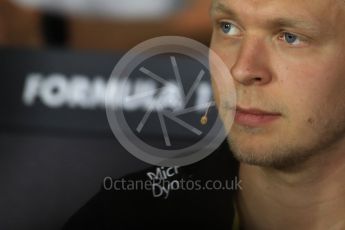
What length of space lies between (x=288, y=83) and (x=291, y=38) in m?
0.05

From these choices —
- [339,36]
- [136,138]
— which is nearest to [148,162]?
[136,138]

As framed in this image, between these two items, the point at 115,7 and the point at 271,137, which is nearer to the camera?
the point at 271,137

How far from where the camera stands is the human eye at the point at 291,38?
2.18ft

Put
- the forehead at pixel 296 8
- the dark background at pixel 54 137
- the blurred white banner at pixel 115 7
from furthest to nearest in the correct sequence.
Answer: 1. the blurred white banner at pixel 115 7
2. the dark background at pixel 54 137
3. the forehead at pixel 296 8

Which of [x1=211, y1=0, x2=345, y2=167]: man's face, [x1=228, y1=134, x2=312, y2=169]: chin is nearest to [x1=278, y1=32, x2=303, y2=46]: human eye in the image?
[x1=211, y1=0, x2=345, y2=167]: man's face

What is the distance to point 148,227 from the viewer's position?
2.41 ft

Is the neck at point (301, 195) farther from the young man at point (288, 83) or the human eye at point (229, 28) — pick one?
the human eye at point (229, 28)

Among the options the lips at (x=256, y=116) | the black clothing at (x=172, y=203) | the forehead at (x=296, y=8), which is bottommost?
the black clothing at (x=172, y=203)

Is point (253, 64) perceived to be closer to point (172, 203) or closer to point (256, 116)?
point (256, 116)

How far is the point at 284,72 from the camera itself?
2.19 feet

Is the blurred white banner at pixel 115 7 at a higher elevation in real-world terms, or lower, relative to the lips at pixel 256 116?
higher

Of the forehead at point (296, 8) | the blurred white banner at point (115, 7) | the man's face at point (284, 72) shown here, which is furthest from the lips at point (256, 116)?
the blurred white banner at point (115, 7)

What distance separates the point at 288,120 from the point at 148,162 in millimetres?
182

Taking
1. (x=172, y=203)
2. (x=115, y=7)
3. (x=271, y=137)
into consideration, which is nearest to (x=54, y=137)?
(x=172, y=203)
